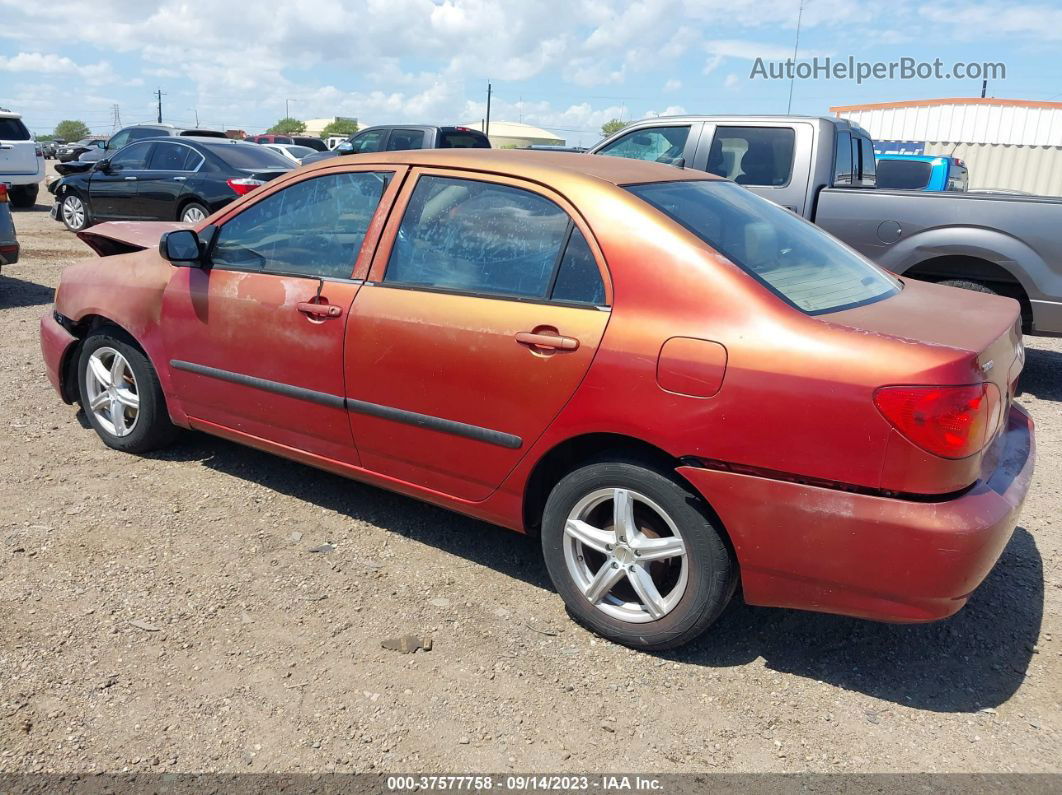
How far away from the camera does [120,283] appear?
4.35 meters

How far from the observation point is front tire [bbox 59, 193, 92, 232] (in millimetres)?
13578

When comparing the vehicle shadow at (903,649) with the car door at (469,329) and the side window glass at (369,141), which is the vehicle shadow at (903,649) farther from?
the side window glass at (369,141)

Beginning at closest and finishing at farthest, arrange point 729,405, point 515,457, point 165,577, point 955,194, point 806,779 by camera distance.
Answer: point 806,779
point 729,405
point 515,457
point 165,577
point 955,194

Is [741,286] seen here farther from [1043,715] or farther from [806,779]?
[1043,715]

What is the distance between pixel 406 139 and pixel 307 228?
10.9 meters

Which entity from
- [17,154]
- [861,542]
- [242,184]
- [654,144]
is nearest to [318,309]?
[861,542]

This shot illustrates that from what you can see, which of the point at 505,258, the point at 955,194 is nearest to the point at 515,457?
the point at 505,258

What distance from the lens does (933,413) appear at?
94.7 inches

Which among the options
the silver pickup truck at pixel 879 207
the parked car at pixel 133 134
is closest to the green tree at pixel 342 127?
the parked car at pixel 133 134

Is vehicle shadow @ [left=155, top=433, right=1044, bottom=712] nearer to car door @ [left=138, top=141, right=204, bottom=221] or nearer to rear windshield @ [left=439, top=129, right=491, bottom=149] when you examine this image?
car door @ [left=138, top=141, right=204, bottom=221]

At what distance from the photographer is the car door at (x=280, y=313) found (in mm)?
3584

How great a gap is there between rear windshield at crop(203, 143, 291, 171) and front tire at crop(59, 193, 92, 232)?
3.17 metres

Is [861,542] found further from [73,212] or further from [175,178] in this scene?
[73,212]

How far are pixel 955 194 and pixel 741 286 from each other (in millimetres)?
4546
